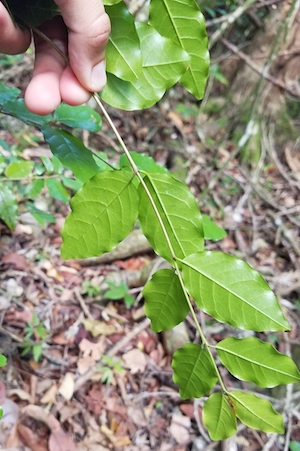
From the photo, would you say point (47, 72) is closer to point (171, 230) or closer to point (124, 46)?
point (124, 46)

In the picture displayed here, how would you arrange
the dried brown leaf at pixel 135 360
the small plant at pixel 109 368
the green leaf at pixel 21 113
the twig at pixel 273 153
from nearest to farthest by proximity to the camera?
the green leaf at pixel 21 113
the small plant at pixel 109 368
the dried brown leaf at pixel 135 360
the twig at pixel 273 153

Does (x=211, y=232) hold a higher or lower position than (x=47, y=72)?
lower

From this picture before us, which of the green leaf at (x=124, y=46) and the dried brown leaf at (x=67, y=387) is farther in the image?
the dried brown leaf at (x=67, y=387)

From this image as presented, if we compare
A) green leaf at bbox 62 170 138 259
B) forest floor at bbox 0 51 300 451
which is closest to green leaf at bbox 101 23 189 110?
green leaf at bbox 62 170 138 259

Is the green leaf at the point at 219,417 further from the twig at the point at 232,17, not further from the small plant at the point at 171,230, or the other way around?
the twig at the point at 232,17

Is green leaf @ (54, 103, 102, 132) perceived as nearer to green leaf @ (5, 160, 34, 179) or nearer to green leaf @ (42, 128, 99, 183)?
green leaf @ (42, 128, 99, 183)

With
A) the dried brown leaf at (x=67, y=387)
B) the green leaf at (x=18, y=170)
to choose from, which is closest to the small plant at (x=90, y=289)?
the dried brown leaf at (x=67, y=387)

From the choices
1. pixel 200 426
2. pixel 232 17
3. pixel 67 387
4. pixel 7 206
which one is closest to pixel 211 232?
pixel 7 206
